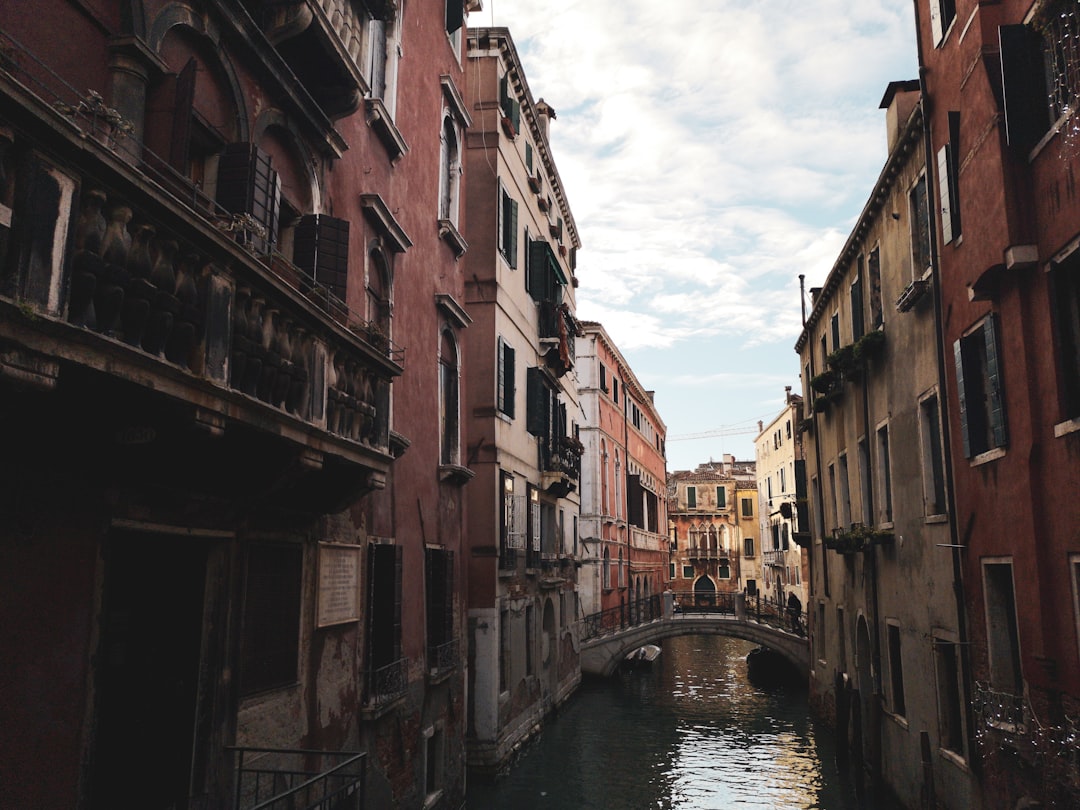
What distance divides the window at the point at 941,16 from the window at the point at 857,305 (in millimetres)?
5509

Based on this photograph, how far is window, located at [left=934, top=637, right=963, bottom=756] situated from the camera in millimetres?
11539

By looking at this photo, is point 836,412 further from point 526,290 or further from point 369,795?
point 369,795

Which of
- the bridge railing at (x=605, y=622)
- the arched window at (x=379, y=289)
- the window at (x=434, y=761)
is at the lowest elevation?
the window at (x=434, y=761)

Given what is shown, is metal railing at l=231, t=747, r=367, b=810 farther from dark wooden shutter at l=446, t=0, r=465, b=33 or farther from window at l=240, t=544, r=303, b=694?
dark wooden shutter at l=446, t=0, r=465, b=33

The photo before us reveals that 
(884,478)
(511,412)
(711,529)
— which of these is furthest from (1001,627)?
(711,529)

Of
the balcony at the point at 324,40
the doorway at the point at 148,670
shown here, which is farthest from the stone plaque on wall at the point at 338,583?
the balcony at the point at 324,40

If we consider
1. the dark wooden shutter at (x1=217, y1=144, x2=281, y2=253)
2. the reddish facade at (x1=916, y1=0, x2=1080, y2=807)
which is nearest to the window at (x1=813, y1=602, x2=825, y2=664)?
the reddish facade at (x1=916, y1=0, x2=1080, y2=807)

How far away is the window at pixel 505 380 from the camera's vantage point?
16984mm

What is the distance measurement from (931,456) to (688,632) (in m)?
18.8

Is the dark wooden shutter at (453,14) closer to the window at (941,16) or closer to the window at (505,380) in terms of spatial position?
the window at (505,380)

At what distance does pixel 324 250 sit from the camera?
8656 millimetres

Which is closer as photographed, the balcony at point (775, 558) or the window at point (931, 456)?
the window at point (931, 456)

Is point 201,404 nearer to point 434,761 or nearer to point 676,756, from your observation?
point 434,761

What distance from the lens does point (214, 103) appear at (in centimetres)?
713
